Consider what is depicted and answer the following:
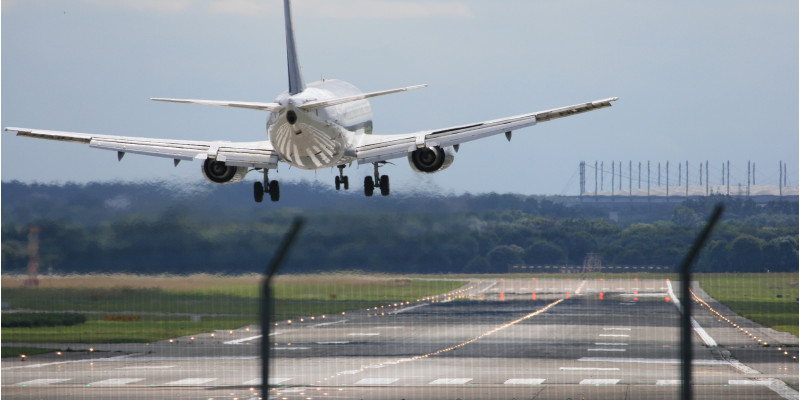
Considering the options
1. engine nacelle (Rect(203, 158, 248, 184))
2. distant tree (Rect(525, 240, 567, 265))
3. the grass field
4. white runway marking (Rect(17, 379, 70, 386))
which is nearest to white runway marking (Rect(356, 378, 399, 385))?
the grass field

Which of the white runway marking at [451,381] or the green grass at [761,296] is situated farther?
the green grass at [761,296]

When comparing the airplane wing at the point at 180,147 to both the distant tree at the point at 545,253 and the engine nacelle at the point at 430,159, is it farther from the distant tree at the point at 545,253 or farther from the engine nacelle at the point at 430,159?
the distant tree at the point at 545,253

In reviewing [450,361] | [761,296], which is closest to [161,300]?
[450,361]

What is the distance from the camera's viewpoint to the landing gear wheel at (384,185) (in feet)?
202

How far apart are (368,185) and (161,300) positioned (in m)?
19.6

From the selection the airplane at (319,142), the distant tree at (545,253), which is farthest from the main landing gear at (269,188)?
the distant tree at (545,253)

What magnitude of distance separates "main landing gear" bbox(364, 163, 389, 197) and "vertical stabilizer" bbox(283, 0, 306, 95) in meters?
6.18

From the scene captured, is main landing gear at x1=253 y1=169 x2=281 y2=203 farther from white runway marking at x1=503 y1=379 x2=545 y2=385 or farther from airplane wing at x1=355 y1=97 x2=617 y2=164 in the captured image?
white runway marking at x1=503 y1=379 x2=545 y2=385

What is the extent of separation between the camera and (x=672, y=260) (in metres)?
57.1

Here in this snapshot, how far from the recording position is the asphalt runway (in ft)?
114

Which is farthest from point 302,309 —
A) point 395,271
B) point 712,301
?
point 712,301

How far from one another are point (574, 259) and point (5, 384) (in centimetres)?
4069

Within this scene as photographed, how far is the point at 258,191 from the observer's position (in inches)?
2421

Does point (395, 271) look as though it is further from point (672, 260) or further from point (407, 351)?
point (672, 260)
